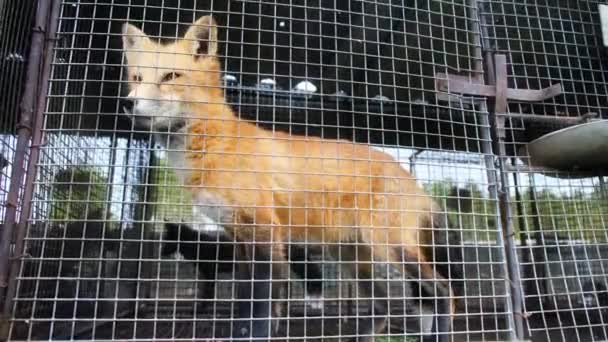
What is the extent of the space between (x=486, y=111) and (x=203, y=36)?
213cm

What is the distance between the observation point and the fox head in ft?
9.18

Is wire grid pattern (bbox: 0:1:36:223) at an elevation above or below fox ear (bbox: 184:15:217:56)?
below

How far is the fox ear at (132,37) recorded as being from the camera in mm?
2936

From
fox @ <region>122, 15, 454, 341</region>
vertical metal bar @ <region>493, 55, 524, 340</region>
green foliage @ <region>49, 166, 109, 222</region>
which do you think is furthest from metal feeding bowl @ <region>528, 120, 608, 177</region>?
green foliage @ <region>49, 166, 109, 222</region>

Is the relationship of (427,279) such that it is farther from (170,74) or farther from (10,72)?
(10,72)

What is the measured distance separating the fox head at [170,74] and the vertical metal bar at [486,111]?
1.92 m

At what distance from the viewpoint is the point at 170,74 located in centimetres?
292

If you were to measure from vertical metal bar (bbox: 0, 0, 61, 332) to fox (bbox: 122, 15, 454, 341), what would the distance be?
1.53ft

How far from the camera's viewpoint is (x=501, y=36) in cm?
414

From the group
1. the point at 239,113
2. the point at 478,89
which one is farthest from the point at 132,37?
the point at 478,89

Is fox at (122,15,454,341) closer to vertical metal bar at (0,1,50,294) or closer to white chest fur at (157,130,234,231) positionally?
white chest fur at (157,130,234,231)

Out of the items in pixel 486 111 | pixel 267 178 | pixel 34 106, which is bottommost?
pixel 267 178

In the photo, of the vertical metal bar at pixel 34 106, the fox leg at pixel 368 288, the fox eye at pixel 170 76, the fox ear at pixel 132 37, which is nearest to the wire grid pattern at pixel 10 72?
the vertical metal bar at pixel 34 106

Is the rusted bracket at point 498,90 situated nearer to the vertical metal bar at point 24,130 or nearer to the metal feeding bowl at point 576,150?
the metal feeding bowl at point 576,150
